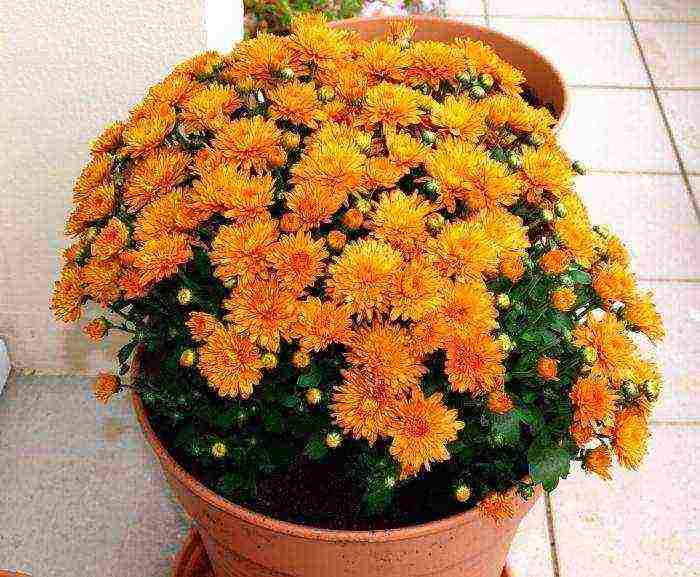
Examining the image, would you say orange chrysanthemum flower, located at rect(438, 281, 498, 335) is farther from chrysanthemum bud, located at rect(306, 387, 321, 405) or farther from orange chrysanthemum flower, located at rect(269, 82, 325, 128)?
orange chrysanthemum flower, located at rect(269, 82, 325, 128)

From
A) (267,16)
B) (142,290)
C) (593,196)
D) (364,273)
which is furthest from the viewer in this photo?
→ (593,196)

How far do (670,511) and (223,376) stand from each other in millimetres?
1148

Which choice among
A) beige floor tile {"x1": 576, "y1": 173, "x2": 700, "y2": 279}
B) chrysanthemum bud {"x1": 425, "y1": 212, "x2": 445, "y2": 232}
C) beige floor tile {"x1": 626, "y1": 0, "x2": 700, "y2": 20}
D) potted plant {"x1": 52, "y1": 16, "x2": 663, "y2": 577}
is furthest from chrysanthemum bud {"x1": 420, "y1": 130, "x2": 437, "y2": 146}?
beige floor tile {"x1": 626, "y1": 0, "x2": 700, "y2": 20}

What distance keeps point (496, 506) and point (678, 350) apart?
120 centimetres

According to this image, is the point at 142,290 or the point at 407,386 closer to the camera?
the point at 407,386

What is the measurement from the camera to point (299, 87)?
100cm

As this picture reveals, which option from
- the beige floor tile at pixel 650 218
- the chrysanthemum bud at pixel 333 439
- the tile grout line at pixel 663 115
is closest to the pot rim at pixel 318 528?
the chrysanthemum bud at pixel 333 439

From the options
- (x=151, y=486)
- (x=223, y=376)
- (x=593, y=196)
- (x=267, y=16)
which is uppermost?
(x=223, y=376)

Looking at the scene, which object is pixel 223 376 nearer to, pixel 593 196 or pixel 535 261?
pixel 535 261

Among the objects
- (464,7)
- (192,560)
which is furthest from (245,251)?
(464,7)

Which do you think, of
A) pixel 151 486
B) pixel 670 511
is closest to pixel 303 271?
pixel 151 486

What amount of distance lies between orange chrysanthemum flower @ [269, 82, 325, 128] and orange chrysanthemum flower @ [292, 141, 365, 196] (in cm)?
9

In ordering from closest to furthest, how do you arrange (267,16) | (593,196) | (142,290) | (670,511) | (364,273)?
(364,273), (142,290), (670,511), (267,16), (593,196)

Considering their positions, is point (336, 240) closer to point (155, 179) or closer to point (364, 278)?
point (364, 278)
